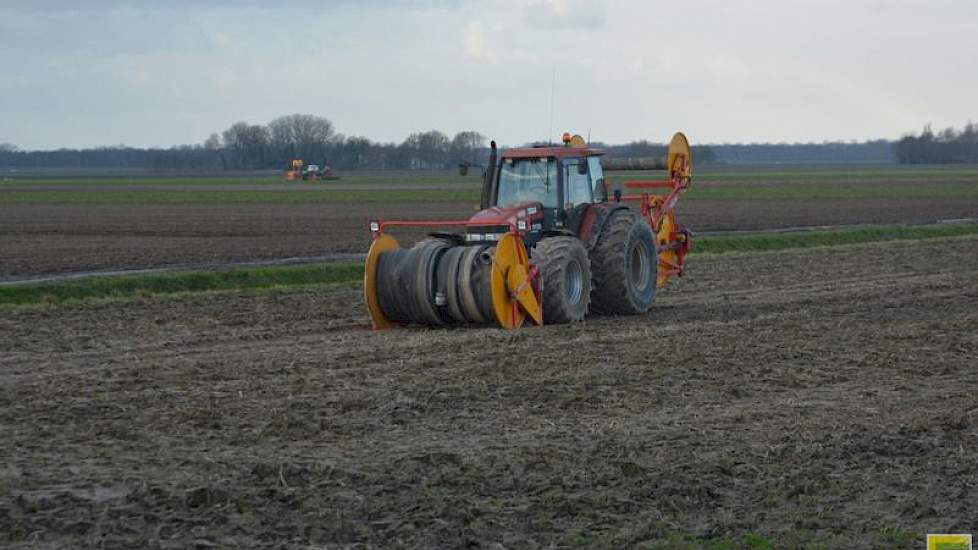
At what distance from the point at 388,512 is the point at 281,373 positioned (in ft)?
15.3

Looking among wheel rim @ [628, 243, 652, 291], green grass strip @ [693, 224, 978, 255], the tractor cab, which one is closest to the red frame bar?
the tractor cab

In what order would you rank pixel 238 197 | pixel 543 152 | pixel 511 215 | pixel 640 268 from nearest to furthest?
pixel 511 215, pixel 543 152, pixel 640 268, pixel 238 197

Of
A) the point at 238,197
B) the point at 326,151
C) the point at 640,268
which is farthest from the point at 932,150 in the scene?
the point at 640,268

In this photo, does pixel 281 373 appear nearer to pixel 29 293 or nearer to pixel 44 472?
pixel 44 472

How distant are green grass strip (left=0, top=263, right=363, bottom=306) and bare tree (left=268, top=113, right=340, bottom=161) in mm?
111618

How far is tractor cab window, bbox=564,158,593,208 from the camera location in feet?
A: 53.4

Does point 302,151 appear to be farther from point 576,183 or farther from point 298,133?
point 576,183

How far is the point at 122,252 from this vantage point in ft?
91.1

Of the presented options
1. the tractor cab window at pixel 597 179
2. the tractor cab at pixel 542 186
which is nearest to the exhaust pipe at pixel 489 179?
the tractor cab at pixel 542 186

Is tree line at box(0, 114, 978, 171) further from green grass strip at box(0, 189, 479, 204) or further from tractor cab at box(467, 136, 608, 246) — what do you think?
tractor cab at box(467, 136, 608, 246)

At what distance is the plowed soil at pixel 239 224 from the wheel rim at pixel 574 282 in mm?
11149

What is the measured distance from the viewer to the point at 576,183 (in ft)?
54.0

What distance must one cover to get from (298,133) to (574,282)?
426 feet

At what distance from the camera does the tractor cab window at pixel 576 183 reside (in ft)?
53.4
